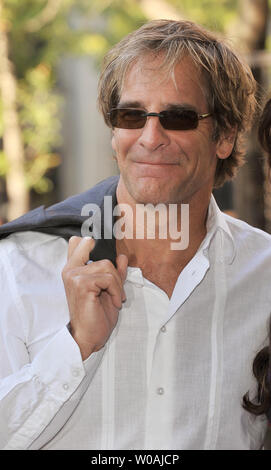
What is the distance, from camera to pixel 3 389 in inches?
87.5

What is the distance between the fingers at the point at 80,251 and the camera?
2176 millimetres

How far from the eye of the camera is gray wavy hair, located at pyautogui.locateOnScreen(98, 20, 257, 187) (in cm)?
264

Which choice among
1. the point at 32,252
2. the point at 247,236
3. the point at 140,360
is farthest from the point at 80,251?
the point at 247,236

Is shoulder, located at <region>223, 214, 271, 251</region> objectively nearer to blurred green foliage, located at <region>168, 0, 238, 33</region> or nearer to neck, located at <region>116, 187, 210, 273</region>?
neck, located at <region>116, 187, 210, 273</region>

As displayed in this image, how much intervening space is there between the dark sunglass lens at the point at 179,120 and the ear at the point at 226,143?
10.7 inches

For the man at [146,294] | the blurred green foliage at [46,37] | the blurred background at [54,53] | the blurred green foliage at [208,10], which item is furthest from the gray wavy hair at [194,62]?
the blurred green foliage at [208,10]

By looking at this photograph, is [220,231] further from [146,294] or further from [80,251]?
[80,251]

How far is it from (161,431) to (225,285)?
54cm

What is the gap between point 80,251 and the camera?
219 centimetres

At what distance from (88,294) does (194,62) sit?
36.8 inches

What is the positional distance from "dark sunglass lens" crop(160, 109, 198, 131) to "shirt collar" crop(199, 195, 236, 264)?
368mm

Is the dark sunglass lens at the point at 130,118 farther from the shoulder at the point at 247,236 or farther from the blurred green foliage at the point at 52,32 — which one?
the blurred green foliage at the point at 52,32

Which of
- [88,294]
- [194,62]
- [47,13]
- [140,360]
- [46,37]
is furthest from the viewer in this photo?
[46,37]

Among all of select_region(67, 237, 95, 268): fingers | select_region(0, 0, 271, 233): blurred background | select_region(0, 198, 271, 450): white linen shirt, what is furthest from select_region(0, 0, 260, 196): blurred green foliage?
select_region(67, 237, 95, 268): fingers
